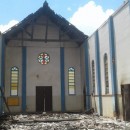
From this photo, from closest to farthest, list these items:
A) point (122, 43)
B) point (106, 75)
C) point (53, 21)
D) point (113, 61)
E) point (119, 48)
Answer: point (122, 43), point (119, 48), point (113, 61), point (106, 75), point (53, 21)

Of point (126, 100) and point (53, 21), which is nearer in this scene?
point (126, 100)

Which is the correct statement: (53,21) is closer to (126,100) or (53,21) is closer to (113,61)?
(113,61)

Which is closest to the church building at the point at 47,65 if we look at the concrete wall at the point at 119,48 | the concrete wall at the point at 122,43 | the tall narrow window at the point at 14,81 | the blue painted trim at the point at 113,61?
the tall narrow window at the point at 14,81

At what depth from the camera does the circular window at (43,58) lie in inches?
886

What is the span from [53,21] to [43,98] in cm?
658

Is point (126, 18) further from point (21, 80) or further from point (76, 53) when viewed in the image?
point (21, 80)

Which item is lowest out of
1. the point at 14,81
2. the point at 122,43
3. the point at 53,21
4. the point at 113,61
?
the point at 14,81

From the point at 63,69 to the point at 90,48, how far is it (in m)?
3.56

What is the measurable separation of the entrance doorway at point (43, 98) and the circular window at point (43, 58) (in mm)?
2123

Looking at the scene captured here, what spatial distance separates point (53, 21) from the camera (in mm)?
22562

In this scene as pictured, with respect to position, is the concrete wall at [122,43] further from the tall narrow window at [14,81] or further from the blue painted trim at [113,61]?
the tall narrow window at [14,81]

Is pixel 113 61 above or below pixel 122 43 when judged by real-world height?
below

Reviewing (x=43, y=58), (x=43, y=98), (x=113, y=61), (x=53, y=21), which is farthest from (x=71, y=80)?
(x=113, y=61)

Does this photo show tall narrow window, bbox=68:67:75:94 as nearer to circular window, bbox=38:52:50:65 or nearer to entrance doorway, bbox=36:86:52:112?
entrance doorway, bbox=36:86:52:112
